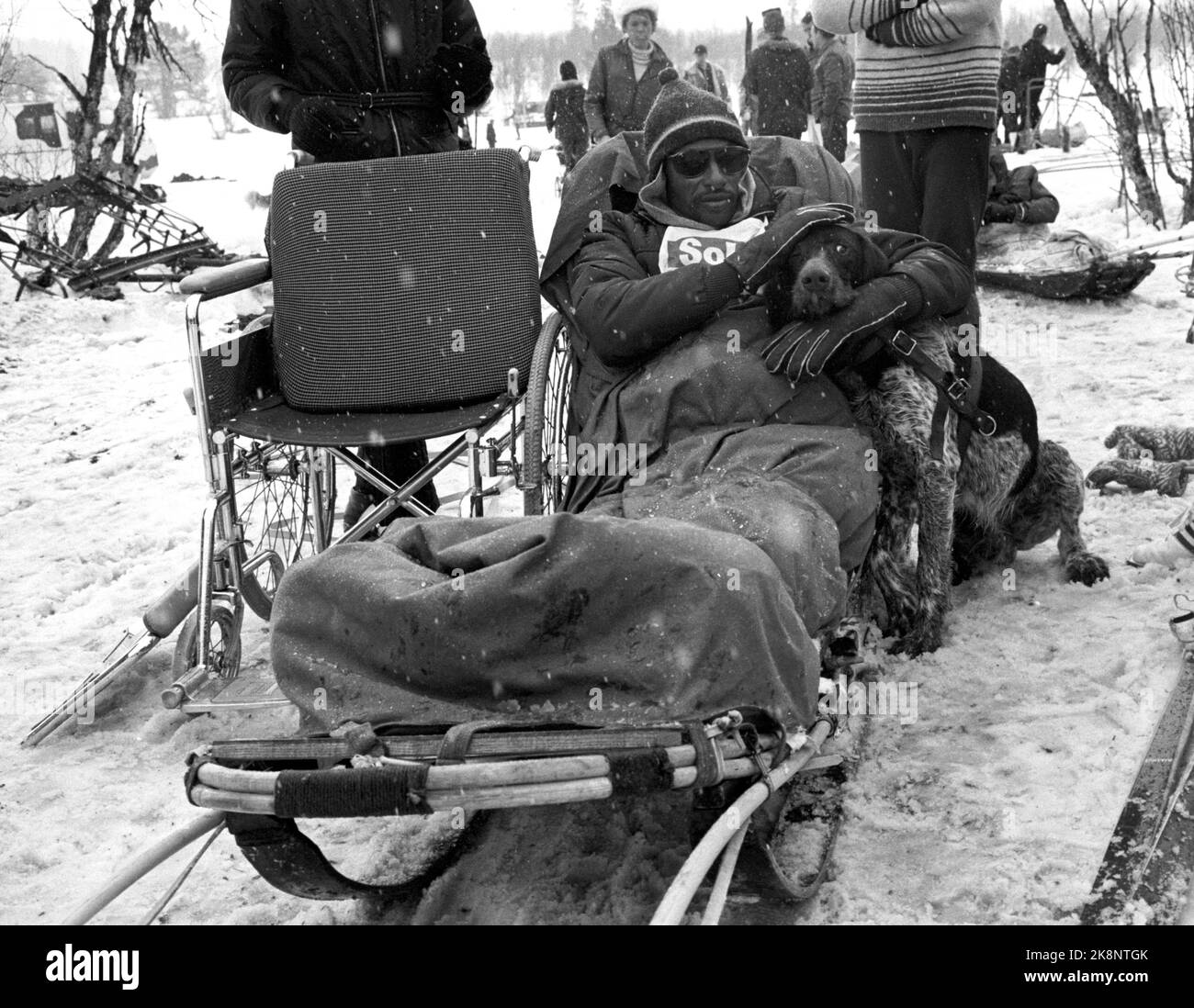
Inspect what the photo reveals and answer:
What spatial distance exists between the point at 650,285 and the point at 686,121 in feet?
1.42

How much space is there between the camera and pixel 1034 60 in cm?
1462

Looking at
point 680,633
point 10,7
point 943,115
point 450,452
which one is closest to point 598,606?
point 680,633

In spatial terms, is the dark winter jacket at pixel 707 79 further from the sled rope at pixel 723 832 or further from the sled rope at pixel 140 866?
the sled rope at pixel 140 866

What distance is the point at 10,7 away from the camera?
32.8 feet

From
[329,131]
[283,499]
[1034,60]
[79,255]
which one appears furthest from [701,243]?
[1034,60]

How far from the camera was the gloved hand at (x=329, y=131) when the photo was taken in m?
3.56

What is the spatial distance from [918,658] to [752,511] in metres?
0.98

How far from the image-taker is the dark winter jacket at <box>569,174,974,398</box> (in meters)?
2.81

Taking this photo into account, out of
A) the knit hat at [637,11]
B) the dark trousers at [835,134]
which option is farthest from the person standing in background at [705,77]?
the knit hat at [637,11]

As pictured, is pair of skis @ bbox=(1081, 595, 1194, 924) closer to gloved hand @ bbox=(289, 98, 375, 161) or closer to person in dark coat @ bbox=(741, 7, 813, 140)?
gloved hand @ bbox=(289, 98, 375, 161)

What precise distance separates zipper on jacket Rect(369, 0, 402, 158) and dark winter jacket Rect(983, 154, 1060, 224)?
177 inches

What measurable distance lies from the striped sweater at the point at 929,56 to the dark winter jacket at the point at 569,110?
27.5 ft

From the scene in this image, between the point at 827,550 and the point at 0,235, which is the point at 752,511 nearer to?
the point at 827,550

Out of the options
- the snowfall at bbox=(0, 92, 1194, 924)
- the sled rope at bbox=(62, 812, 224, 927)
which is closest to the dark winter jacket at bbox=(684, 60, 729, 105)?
the snowfall at bbox=(0, 92, 1194, 924)
